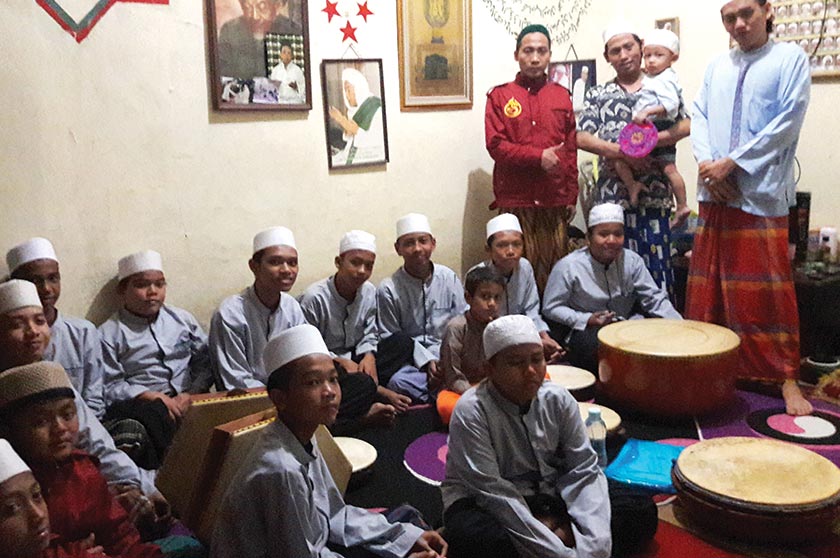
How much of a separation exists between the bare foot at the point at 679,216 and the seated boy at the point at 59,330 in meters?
3.65

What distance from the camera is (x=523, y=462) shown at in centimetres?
250

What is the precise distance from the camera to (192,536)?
2.69 meters

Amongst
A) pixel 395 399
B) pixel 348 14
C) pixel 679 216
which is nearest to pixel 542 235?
pixel 679 216

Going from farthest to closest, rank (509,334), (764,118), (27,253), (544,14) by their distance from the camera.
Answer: (544,14)
(764,118)
(27,253)
(509,334)

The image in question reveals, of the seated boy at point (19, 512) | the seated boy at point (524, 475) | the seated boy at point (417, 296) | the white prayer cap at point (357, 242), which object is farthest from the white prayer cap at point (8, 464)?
the seated boy at point (417, 296)

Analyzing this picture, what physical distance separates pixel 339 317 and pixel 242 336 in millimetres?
627

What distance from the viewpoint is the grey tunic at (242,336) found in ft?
11.9

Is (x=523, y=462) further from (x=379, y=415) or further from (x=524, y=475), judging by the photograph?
(x=379, y=415)

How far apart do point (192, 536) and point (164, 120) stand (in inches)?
82.5

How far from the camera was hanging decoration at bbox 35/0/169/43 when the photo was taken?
11.2 feet

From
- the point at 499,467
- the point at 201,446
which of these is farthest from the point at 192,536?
the point at 499,467

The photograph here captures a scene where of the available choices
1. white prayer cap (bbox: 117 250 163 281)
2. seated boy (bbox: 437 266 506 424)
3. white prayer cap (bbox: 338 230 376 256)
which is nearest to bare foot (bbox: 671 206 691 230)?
seated boy (bbox: 437 266 506 424)

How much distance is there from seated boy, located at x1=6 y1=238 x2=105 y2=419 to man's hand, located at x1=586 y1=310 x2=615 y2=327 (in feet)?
8.61

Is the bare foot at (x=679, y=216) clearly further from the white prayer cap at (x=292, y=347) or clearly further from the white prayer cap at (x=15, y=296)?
the white prayer cap at (x=15, y=296)
